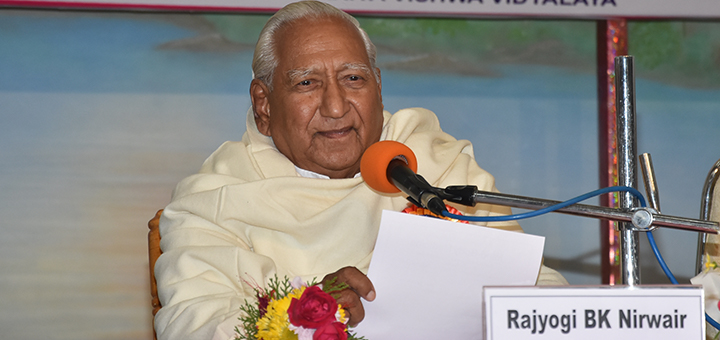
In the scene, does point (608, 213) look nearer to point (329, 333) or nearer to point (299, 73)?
point (329, 333)

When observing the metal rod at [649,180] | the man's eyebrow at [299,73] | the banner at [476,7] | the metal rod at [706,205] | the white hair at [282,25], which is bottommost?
the metal rod at [706,205]

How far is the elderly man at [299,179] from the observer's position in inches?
82.3

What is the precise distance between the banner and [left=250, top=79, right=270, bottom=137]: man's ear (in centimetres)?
114

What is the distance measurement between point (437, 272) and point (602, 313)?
33 centimetres

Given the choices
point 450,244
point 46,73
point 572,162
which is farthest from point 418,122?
point 46,73

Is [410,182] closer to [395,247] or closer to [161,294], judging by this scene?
[395,247]

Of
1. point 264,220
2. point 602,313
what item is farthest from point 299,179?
point 602,313

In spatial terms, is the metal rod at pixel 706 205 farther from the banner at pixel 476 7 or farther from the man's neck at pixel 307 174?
the banner at pixel 476 7

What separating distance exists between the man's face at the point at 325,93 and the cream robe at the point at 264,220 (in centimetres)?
10

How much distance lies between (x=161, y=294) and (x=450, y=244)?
1.00 m

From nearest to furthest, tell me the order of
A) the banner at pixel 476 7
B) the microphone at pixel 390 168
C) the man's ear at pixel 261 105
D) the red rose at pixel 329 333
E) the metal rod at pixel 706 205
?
the red rose at pixel 329 333 < the microphone at pixel 390 168 < the metal rod at pixel 706 205 < the man's ear at pixel 261 105 < the banner at pixel 476 7

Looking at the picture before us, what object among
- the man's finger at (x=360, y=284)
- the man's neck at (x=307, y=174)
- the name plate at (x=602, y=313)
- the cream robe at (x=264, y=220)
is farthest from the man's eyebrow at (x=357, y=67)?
the name plate at (x=602, y=313)

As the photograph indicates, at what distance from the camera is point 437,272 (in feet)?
4.43

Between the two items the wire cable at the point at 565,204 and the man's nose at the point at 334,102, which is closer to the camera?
the wire cable at the point at 565,204
